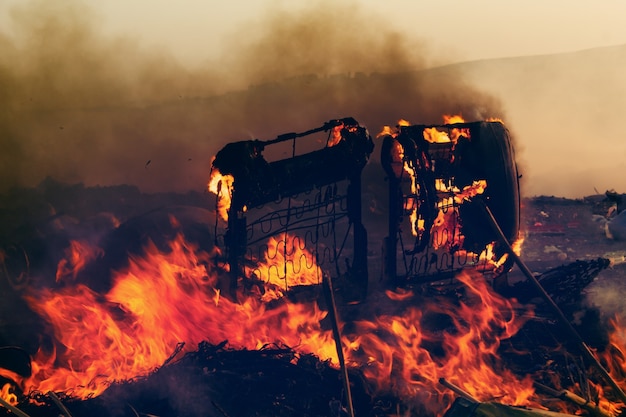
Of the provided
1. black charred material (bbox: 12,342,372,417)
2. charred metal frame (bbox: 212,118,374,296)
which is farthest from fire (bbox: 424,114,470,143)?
black charred material (bbox: 12,342,372,417)

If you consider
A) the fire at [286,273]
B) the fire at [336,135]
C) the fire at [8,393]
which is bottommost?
the fire at [8,393]

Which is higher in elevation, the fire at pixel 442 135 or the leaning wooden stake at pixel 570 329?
the fire at pixel 442 135

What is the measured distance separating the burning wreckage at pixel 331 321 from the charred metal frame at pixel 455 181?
1.4 inches

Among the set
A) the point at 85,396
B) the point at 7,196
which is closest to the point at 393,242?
the point at 85,396

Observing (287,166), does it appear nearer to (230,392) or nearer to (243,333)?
(243,333)

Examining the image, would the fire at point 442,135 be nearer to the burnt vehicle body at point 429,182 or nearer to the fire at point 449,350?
the burnt vehicle body at point 429,182

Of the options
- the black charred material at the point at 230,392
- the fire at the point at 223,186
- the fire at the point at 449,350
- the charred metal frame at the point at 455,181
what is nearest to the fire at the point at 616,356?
the fire at the point at 449,350

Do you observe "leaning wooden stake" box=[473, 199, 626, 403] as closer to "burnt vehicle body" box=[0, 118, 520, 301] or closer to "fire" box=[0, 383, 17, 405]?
"burnt vehicle body" box=[0, 118, 520, 301]

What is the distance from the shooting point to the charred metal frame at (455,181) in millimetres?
15531

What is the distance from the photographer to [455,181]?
51.6ft

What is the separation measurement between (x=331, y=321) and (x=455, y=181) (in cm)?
579

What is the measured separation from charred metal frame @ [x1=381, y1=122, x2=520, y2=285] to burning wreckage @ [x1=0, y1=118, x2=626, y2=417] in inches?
1.4

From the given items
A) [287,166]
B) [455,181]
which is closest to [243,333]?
[287,166]

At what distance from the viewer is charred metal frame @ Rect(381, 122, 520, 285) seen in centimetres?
1553
